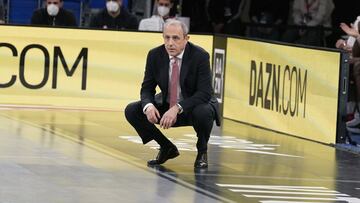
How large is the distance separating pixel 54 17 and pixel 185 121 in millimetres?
8615

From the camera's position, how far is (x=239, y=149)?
637 inches

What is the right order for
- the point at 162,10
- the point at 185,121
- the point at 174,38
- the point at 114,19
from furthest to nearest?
the point at 162,10
the point at 114,19
the point at 185,121
the point at 174,38

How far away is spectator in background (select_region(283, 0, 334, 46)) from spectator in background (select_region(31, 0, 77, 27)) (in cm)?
494

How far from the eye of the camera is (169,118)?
13.2 metres

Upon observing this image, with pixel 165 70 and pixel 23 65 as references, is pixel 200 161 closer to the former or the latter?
pixel 165 70

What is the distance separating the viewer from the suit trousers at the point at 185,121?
1351 centimetres

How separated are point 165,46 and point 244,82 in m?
6.15

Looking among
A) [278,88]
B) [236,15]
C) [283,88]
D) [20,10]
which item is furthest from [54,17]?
[236,15]

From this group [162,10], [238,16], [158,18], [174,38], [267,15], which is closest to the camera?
[174,38]

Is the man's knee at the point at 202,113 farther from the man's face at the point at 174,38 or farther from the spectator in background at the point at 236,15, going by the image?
the spectator in background at the point at 236,15

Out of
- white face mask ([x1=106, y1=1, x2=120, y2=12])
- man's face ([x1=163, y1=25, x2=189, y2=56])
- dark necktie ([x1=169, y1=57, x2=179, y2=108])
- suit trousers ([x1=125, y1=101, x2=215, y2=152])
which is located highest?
white face mask ([x1=106, y1=1, x2=120, y2=12])

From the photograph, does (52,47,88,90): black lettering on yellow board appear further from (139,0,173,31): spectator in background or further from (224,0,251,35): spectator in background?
(224,0,251,35): spectator in background

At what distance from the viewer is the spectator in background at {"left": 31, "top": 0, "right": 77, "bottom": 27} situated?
21.9 metres

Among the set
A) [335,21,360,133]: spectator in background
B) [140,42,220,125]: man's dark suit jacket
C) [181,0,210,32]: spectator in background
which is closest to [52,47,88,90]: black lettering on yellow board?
[335,21,360,133]: spectator in background
